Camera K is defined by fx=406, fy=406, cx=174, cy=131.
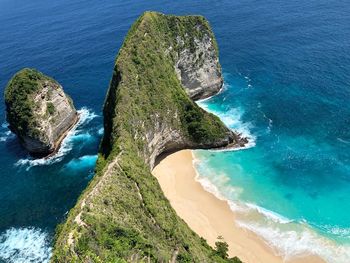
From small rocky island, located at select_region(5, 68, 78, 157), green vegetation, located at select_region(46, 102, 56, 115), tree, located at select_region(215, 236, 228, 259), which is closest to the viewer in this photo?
tree, located at select_region(215, 236, 228, 259)

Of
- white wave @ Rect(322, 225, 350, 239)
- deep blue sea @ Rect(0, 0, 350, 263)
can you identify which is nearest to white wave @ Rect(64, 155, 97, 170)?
deep blue sea @ Rect(0, 0, 350, 263)

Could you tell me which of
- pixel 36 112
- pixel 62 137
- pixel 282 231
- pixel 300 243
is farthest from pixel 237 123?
pixel 36 112

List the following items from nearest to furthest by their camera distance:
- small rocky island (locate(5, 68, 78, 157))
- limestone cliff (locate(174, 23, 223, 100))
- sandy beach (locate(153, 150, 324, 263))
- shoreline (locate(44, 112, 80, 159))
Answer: sandy beach (locate(153, 150, 324, 263)), small rocky island (locate(5, 68, 78, 157)), shoreline (locate(44, 112, 80, 159)), limestone cliff (locate(174, 23, 223, 100))

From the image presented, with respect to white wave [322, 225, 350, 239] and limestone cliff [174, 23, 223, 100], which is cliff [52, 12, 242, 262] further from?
white wave [322, 225, 350, 239]

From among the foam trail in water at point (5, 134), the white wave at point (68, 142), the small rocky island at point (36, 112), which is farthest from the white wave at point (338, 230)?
the foam trail in water at point (5, 134)

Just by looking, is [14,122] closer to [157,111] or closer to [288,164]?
[157,111]

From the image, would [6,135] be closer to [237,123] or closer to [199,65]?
[199,65]

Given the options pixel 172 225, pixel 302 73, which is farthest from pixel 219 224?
pixel 302 73
